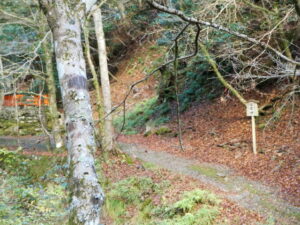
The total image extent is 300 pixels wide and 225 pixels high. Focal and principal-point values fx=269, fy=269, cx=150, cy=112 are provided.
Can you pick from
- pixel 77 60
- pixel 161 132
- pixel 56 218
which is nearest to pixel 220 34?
pixel 161 132

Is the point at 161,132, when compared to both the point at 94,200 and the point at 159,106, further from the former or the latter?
the point at 94,200

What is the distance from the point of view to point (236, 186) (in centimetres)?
638

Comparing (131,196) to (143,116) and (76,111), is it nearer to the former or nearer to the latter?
(76,111)

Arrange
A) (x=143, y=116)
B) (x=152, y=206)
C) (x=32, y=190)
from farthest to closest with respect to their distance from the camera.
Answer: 1. (x=143, y=116)
2. (x=152, y=206)
3. (x=32, y=190)

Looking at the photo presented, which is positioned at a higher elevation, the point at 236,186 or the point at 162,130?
the point at 162,130

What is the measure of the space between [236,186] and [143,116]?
9.72m

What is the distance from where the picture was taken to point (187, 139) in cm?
1066

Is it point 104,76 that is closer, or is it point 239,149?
point 239,149

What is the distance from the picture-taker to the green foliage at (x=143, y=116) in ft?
46.8

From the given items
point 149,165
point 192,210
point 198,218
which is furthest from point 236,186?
point 149,165

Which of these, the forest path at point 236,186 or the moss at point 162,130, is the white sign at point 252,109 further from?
the moss at point 162,130

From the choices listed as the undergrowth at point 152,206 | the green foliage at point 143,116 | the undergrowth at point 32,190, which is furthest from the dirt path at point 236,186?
the green foliage at point 143,116

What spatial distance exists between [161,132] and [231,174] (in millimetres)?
5506

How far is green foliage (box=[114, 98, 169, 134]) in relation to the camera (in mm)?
14253
